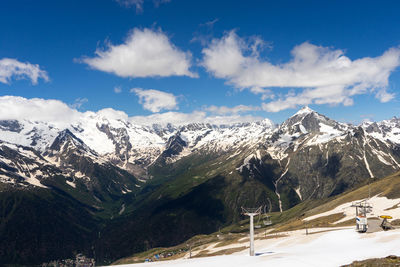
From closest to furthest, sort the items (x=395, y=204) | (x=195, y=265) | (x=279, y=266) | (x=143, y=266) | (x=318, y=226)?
(x=279, y=266)
(x=195, y=265)
(x=143, y=266)
(x=318, y=226)
(x=395, y=204)

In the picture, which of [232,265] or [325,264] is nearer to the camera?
[325,264]

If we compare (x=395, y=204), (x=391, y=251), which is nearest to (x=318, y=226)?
(x=395, y=204)

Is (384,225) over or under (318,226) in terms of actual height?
over

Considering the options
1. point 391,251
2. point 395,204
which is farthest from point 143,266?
point 395,204

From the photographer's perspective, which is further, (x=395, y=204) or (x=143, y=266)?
(x=395, y=204)

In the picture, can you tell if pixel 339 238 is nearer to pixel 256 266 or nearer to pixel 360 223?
pixel 360 223

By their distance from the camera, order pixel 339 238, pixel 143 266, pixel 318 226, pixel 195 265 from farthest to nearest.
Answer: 1. pixel 318 226
2. pixel 339 238
3. pixel 143 266
4. pixel 195 265

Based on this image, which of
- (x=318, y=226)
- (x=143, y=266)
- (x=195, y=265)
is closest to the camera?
(x=195, y=265)

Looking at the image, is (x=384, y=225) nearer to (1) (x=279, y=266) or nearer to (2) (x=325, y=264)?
(2) (x=325, y=264)

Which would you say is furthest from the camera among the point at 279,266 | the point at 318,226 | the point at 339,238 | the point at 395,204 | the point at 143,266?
the point at 395,204
